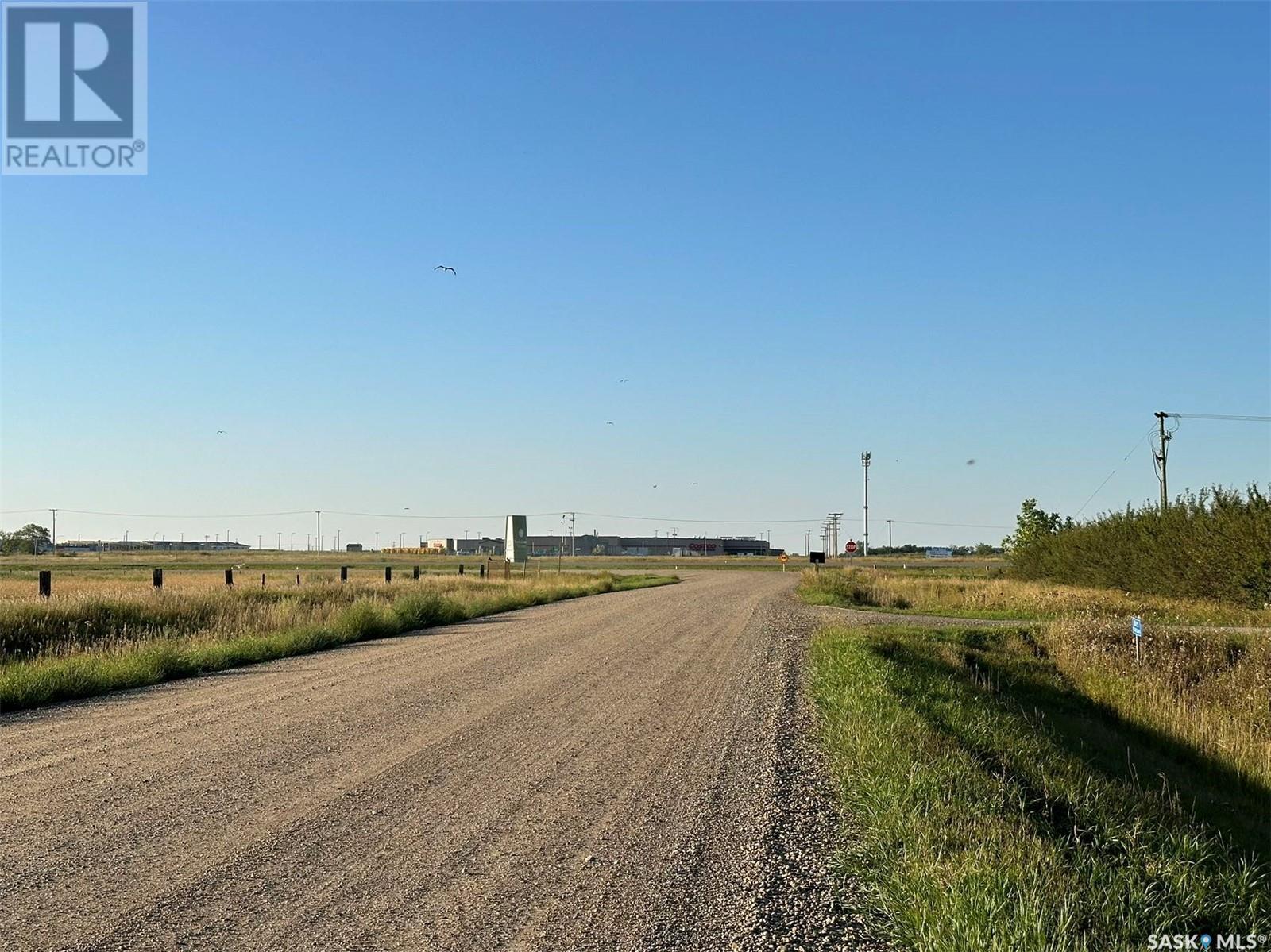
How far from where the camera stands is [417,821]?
7.28 metres

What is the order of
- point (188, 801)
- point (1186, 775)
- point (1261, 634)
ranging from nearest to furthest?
point (188, 801)
point (1186, 775)
point (1261, 634)

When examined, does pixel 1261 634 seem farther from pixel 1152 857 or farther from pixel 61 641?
pixel 61 641

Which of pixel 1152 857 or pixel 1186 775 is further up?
pixel 1152 857

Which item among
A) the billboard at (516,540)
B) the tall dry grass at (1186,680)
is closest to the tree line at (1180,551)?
the tall dry grass at (1186,680)

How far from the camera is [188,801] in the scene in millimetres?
7668

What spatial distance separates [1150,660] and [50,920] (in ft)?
75.7

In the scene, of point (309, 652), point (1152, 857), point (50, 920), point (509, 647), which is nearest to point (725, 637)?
point (509, 647)

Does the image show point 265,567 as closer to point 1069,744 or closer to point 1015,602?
point 1015,602

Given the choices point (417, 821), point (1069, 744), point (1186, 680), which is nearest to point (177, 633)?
point (417, 821)

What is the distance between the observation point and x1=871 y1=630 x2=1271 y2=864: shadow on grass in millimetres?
9102

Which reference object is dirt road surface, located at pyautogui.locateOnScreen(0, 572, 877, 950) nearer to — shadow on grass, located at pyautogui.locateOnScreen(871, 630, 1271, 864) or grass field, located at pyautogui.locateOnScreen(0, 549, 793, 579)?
shadow on grass, located at pyautogui.locateOnScreen(871, 630, 1271, 864)

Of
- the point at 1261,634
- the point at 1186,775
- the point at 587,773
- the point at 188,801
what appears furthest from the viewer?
the point at 1261,634

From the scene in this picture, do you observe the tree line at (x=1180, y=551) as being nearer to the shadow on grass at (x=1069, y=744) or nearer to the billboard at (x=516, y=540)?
the shadow on grass at (x=1069, y=744)

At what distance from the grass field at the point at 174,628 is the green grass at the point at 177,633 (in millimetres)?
22
